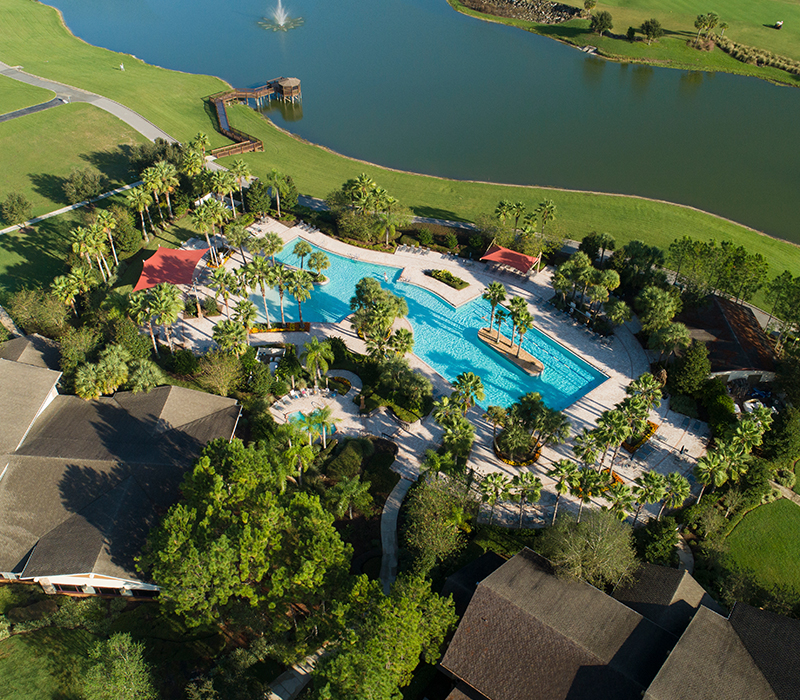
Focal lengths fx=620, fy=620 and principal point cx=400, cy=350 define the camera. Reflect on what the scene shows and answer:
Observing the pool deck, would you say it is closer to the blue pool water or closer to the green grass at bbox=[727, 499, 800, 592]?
the blue pool water

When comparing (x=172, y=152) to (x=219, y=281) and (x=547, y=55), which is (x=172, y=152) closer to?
(x=219, y=281)

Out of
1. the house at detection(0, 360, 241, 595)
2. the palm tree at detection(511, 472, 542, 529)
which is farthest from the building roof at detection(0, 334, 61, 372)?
the palm tree at detection(511, 472, 542, 529)

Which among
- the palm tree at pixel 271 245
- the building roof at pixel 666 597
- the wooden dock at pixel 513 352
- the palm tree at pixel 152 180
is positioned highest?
the palm tree at pixel 152 180

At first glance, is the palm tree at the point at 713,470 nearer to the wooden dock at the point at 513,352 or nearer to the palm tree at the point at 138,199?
the wooden dock at the point at 513,352

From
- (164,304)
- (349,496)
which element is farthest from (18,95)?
(349,496)

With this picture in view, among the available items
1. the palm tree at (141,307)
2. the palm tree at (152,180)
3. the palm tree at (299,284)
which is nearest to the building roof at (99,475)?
the palm tree at (141,307)

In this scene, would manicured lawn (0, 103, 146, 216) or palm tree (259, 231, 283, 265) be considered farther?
manicured lawn (0, 103, 146, 216)
